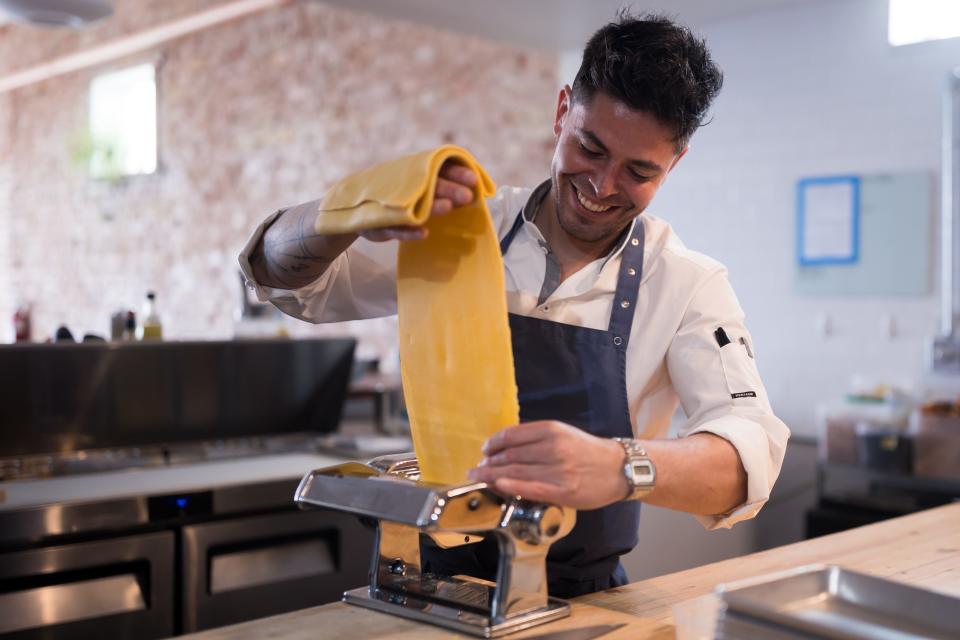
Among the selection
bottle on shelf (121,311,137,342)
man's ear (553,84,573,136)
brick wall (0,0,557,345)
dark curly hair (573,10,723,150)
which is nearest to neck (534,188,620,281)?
man's ear (553,84,573,136)

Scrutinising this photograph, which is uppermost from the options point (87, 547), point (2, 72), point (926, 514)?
point (2, 72)

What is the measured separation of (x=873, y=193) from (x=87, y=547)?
370 centimetres

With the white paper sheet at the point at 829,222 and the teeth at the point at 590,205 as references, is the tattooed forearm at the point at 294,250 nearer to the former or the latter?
the teeth at the point at 590,205

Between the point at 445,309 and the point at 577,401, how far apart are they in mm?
426

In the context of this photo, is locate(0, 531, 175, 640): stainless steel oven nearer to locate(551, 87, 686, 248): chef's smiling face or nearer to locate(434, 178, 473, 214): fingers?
locate(551, 87, 686, 248): chef's smiling face

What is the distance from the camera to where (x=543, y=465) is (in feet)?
4.05

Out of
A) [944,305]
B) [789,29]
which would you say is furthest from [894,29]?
[944,305]

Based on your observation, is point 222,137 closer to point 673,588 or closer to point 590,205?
point 590,205

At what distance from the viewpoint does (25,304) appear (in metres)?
9.88

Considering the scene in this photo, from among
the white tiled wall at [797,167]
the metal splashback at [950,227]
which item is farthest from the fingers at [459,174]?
the metal splashback at [950,227]

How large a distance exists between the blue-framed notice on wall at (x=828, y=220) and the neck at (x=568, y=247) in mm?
3313

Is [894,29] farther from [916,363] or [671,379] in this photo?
[671,379]

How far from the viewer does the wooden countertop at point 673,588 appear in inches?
52.0

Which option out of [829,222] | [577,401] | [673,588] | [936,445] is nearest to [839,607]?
[673,588]
